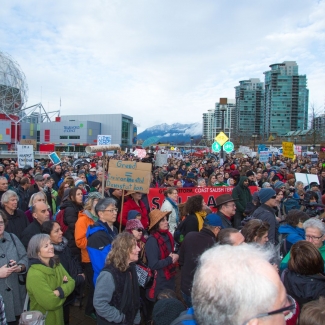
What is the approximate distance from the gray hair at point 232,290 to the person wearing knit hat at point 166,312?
77 cm

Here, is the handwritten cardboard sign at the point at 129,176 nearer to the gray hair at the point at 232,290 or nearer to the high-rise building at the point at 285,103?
the gray hair at the point at 232,290

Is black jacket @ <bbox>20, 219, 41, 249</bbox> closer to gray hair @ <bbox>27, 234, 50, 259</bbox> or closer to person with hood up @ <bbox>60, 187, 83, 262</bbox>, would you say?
person with hood up @ <bbox>60, 187, 83, 262</bbox>

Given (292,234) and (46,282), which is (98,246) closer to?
(46,282)

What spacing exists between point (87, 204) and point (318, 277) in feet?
11.4

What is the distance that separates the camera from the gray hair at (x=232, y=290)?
1.33 m

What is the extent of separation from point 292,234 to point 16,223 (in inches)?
167

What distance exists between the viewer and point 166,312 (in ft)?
7.02

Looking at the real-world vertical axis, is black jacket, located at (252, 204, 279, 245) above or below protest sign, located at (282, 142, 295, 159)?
below

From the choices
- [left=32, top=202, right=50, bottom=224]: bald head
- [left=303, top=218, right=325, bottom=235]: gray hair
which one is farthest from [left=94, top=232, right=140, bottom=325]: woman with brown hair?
[left=303, top=218, right=325, bottom=235]: gray hair

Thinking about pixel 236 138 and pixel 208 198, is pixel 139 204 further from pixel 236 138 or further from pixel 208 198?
pixel 236 138

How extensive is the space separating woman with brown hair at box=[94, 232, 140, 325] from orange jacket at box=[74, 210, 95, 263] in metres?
1.53

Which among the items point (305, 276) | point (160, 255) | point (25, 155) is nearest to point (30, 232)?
point (160, 255)

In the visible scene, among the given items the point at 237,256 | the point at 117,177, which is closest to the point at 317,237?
the point at 237,256

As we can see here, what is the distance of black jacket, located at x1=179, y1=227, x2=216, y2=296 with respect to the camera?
3.72 metres
